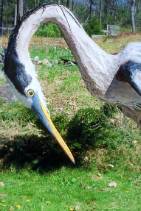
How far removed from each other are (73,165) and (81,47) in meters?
2.12

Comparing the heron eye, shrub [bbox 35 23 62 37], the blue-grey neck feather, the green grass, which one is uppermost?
the blue-grey neck feather

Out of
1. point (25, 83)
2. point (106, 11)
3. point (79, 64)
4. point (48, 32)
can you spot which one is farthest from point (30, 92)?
point (106, 11)

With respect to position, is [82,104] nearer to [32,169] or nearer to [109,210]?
[32,169]

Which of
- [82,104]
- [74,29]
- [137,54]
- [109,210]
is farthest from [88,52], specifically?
[82,104]

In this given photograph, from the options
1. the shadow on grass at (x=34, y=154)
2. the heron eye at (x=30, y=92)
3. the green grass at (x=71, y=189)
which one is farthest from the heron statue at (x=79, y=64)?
the shadow on grass at (x=34, y=154)

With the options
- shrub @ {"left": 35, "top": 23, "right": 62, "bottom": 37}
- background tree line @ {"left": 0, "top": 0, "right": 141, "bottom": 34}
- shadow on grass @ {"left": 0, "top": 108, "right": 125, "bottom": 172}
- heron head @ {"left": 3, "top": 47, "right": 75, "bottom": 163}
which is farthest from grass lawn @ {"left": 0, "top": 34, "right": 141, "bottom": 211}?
background tree line @ {"left": 0, "top": 0, "right": 141, "bottom": 34}

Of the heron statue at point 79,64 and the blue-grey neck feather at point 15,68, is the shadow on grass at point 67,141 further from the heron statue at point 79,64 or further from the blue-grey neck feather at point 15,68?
the blue-grey neck feather at point 15,68

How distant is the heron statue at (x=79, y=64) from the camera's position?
8.78ft

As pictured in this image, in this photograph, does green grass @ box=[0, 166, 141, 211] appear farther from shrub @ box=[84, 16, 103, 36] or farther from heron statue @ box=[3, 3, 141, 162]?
shrub @ box=[84, 16, 103, 36]

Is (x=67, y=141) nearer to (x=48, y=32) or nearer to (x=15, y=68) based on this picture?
(x=15, y=68)

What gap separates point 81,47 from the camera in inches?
116

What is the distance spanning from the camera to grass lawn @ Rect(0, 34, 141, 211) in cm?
368

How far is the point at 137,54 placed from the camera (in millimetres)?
3059

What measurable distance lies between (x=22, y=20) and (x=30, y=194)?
208 cm
